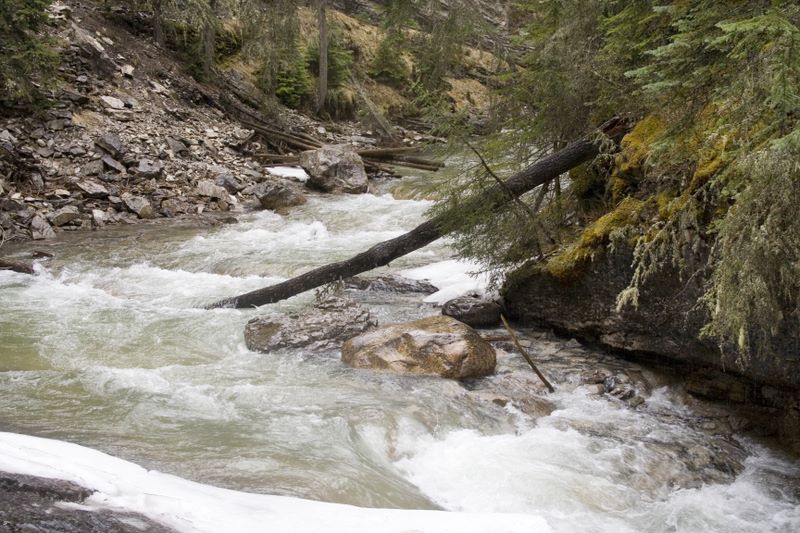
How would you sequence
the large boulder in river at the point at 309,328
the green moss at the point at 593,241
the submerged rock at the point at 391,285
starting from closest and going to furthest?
the green moss at the point at 593,241
the large boulder in river at the point at 309,328
the submerged rock at the point at 391,285

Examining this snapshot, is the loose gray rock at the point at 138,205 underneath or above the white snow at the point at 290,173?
underneath

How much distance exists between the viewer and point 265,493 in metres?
4.17

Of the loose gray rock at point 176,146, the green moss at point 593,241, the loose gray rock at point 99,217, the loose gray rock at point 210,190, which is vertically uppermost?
the green moss at point 593,241

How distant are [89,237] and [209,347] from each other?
6.64m

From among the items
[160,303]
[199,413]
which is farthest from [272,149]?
[199,413]

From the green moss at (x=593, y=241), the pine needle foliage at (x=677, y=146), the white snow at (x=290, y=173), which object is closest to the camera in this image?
the pine needle foliage at (x=677, y=146)

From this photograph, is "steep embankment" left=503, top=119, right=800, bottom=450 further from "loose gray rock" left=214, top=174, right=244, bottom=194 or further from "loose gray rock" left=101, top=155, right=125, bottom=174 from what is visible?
"loose gray rock" left=101, top=155, right=125, bottom=174

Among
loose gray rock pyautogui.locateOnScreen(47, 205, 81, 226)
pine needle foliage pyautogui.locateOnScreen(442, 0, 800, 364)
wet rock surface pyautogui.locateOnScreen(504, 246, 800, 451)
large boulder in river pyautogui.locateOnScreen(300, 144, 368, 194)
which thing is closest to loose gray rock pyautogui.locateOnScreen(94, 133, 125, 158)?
loose gray rock pyautogui.locateOnScreen(47, 205, 81, 226)

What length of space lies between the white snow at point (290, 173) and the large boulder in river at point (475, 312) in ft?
35.7

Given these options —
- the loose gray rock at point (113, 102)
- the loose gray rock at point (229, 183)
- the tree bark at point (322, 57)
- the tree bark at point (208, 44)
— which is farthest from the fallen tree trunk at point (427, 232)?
the tree bark at point (322, 57)

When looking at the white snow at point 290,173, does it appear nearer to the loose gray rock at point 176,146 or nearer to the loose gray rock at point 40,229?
the loose gray rock at point 176,146

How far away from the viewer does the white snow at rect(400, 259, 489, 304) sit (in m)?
9.38

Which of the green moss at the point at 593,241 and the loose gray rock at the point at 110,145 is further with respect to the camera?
the loose gray rock at the point at 110,145

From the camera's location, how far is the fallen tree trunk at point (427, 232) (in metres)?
7.79
